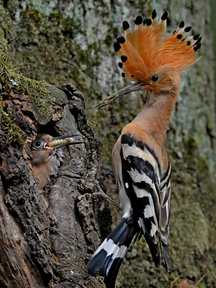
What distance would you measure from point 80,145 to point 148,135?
793 millimetres

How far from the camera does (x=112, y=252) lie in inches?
91.2

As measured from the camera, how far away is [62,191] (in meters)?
2.21

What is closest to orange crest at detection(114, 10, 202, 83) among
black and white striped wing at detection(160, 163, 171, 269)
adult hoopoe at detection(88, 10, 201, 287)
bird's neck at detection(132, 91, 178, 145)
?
adult hoopoe at detection(88, 10, 201, 287)

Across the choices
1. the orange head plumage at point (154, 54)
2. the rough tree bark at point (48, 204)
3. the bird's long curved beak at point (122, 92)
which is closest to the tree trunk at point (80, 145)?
the rough tree bark at point (48, 204)

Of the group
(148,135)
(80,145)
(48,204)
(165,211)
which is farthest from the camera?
(148,135)

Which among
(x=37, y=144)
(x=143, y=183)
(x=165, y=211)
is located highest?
(x=37, y=144)

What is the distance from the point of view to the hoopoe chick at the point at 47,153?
7.95 feet

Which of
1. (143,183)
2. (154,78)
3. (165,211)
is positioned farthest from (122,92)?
(165,211)

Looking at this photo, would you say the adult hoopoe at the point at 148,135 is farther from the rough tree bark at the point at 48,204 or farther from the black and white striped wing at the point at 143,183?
the rough tree bark at the point at 48,204

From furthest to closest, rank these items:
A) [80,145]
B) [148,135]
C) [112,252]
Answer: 1. [148,135]
2. [80,145]
3. [112,252]

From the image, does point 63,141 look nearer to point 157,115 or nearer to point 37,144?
point 37,144

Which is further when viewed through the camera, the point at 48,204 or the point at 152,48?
the point at 152,48

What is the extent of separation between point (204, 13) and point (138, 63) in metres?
1.37

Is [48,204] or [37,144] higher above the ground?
[37,144]
